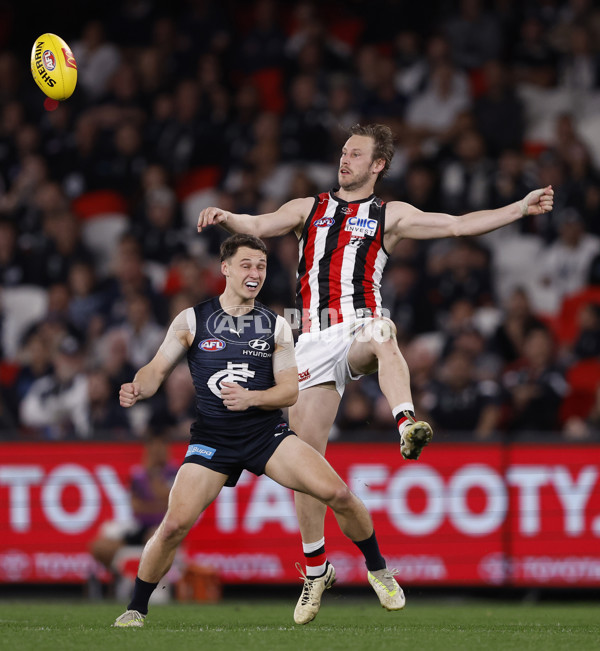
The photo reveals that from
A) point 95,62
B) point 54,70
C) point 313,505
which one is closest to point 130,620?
point 313,505

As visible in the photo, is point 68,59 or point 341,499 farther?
point 68,59

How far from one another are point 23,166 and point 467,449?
7.63 metres

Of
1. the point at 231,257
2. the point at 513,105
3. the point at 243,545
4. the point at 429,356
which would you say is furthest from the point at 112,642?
the point at 513,105

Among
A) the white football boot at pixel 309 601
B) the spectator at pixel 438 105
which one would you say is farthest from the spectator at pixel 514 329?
the white football boot at pixel 309 601

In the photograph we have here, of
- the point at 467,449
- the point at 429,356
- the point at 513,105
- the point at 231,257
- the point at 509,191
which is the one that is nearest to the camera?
the point at 231,257

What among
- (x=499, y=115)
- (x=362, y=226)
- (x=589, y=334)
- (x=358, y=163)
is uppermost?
(x=499, y=115)

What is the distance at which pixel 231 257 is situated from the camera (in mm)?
7305

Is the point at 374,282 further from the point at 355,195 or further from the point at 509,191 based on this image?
the point at 509,191

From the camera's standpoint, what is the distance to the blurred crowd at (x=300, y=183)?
12383 millimetres

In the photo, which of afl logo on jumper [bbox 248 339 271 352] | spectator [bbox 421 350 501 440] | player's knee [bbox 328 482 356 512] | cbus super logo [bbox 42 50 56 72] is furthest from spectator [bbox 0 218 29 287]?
player's knee [bbox 328 482 356 512]

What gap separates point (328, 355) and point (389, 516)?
4.06 m

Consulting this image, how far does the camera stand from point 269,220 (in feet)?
25.8

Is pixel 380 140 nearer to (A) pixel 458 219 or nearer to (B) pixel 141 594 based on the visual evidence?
(A) pixel 458 219

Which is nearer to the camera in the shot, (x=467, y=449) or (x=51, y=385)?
(x=467, y=449)
